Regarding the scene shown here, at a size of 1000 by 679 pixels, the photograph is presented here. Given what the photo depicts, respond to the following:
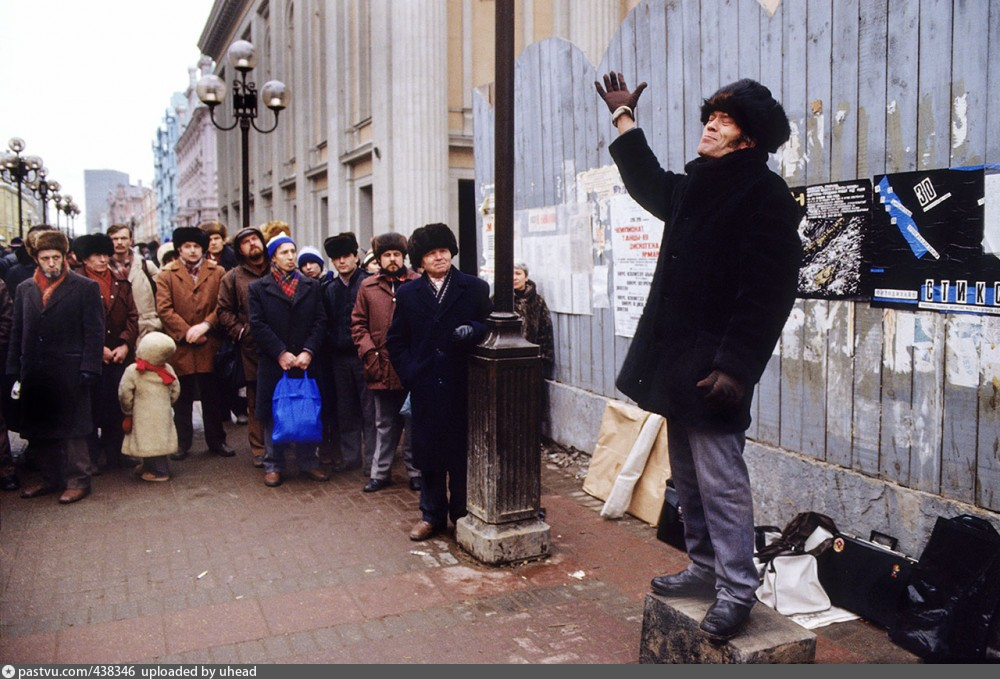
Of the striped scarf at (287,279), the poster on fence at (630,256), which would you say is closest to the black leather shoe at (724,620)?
the poster on fence at (630,256)

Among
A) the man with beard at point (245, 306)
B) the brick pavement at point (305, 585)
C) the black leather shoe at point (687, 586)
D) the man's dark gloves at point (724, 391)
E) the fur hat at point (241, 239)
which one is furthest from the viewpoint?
the fur hat at point (241, 239)

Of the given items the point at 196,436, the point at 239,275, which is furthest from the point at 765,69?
the point at 196,436

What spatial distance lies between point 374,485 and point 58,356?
2.56 metres

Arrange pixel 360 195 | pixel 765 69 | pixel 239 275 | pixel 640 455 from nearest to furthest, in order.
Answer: pixel 765 69
pixel 640 455
pixel 239 275
pixel 360 195

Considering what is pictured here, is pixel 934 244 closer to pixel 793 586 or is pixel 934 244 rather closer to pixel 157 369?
pixel 793 586

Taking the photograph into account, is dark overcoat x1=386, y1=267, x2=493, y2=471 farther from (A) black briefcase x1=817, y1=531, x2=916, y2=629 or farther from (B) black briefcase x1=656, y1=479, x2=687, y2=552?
(A) black briefcase x1=817, y1=531, x2=916, y2=629

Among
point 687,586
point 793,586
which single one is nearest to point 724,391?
point 687,586

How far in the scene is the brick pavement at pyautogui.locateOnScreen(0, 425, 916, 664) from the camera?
12.9 ft

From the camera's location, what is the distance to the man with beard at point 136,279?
303 inches

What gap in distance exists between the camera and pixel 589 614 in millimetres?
4301

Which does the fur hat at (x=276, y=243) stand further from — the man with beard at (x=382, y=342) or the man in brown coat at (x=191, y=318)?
the man in brown coat at (x=191, y=318)

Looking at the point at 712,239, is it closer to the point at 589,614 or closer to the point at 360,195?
the point at 589,614

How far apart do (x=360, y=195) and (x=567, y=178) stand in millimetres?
10252

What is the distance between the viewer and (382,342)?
22.2ft
